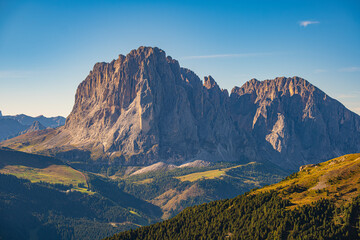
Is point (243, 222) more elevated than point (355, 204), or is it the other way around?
point (355, 204)

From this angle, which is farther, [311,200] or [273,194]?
[273,194]

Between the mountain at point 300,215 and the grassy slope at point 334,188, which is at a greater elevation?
the grassy slope at point 334,188

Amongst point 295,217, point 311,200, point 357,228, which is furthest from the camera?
point 311,200

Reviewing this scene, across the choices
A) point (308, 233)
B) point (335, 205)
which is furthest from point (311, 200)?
point (308, 233)

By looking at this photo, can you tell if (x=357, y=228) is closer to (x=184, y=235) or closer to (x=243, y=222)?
(x=243, y=222)

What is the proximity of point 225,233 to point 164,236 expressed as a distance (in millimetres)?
32575

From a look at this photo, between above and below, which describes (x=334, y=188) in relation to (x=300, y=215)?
above

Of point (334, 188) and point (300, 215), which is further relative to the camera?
point (334, 188)

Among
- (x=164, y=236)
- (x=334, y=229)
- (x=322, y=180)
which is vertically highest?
(x=322, y=180)

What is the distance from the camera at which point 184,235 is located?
641ft

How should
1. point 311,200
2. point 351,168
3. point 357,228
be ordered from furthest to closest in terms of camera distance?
point 351,168 → point 311,200 → point 357,228

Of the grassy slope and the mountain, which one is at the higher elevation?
the grassy slope

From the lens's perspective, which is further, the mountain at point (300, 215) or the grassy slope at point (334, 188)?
the grassy slope at point (334, 188)

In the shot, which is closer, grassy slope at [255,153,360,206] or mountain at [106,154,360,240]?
mountain at [106,154,360,240]
